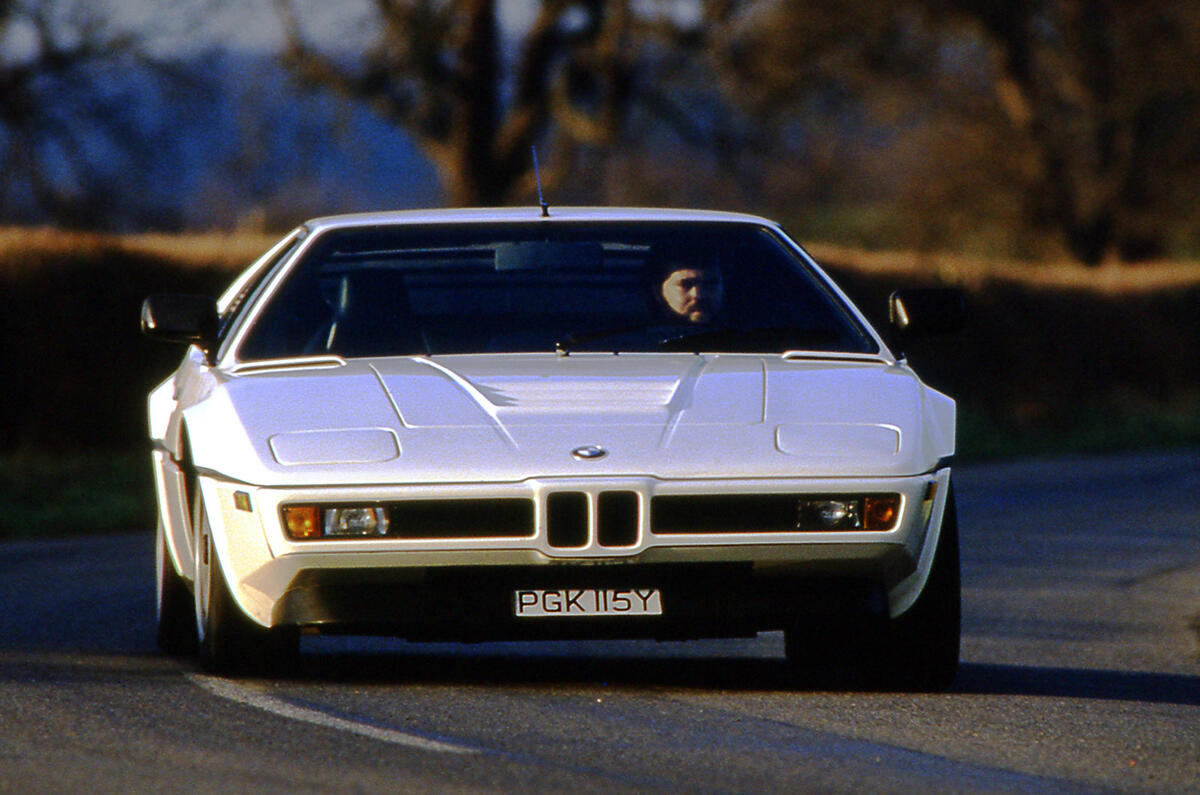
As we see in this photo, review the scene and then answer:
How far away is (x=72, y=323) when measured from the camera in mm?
18469

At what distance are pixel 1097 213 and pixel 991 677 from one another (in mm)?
42017

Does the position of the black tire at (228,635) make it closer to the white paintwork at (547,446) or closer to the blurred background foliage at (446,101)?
the white paintwork at (547,446)

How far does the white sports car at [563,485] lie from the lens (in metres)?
6.36

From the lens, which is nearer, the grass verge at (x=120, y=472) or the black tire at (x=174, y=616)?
the black tire at (x=174, y=616)

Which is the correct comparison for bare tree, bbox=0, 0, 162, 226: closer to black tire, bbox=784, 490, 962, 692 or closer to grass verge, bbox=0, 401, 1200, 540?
grass verge, bbox=0, 401, 1200, 540

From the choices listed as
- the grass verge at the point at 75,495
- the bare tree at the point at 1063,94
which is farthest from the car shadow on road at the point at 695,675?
the bare tree at the point at 1063,94

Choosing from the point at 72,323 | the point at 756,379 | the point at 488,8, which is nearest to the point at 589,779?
the point at 756,379

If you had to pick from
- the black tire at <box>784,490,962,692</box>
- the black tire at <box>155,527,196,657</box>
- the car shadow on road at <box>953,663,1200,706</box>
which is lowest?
the car shadow on road at <box>953,663,1200,706</box>

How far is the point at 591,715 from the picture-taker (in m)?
6.46

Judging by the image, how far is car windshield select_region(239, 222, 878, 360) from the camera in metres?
7.48

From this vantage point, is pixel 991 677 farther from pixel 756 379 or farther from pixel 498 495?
pixel 498 495

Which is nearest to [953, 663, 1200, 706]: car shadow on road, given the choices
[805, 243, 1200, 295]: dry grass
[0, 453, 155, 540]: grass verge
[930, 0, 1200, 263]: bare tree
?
[0, 453, 155, 540]: grass verge

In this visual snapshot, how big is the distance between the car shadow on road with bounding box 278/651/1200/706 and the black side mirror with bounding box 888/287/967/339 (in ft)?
3.86

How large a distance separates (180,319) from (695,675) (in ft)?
6.84
